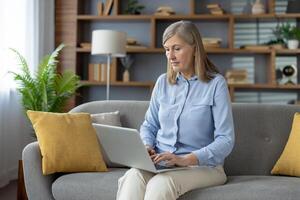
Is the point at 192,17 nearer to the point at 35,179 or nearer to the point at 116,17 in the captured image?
the point at 116,17

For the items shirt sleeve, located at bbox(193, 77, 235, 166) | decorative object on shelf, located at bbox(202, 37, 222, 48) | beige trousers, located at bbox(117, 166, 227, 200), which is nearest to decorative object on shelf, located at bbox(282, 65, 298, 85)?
decorative object on shelf, located at bbox(202, 37, 222, 48)

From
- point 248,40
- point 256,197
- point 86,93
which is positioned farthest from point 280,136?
point 86,93

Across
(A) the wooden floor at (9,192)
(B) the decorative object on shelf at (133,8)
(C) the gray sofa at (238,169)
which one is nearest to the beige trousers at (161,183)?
(C) the gray sofa at (238,169)

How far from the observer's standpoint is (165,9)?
16.8 ft

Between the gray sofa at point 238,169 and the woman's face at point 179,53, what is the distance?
22.9 inches

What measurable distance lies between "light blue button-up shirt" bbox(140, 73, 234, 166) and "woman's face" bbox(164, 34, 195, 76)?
0.31 feet

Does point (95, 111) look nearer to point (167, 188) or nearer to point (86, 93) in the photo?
point (167, 188)

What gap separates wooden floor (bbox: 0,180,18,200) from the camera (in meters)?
3.73

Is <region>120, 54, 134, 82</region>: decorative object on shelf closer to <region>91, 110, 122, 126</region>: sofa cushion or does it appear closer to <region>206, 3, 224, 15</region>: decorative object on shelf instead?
<region>206, 3, 224, 15</region>: decorative object on shelf

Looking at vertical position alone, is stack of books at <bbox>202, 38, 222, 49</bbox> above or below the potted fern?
above

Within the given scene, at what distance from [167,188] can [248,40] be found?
357 centimetres

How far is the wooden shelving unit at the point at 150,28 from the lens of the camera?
5.01 m

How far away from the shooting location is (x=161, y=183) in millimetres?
1940

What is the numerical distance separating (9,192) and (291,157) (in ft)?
7.85
